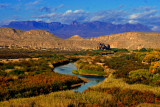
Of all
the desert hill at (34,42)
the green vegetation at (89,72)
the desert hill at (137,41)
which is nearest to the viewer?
the green vegetation at (89,72)

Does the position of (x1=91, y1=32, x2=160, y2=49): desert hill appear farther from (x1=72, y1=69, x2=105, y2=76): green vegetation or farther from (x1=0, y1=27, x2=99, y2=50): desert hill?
(x1=72, y1=69, x2=105, y2=76): green vegetation

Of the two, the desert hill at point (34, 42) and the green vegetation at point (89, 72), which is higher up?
the desert hill at point (34, 42)

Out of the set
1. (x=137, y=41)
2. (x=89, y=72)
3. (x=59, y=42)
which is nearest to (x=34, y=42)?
(x=59, y=42)

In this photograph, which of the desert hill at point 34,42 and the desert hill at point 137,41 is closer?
the desert hill at point 34,42

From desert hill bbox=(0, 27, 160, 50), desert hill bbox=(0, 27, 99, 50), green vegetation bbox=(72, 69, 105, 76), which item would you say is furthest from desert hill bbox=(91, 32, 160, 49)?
green vegetation bbox=(72, 69, 105, 76)

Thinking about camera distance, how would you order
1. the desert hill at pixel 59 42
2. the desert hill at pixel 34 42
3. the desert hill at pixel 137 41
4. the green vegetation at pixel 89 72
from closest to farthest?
the green vegetation at pixel 89 72 → the desert hill at pixel 34 42 → the desert hill at pixel 59 42 → the desert hill at pixel 137 41

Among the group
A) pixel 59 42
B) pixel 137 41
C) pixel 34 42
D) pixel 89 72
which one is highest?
pixel 137 41

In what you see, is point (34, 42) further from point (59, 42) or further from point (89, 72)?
point (89, 72)

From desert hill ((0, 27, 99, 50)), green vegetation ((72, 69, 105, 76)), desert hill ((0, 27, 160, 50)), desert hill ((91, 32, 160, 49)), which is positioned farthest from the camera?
desert hill ((91, 32, 160, 49))

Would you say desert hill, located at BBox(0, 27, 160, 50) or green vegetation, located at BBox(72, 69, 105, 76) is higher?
desert hill, located at BBox(0, 27, 160, 50)

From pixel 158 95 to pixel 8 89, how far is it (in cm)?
1357

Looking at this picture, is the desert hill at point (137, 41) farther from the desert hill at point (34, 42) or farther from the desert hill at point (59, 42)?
the desert hill at point (34, 42)

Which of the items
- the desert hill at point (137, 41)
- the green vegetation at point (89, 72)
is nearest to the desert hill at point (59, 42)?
the desert hill at point (137, 41)

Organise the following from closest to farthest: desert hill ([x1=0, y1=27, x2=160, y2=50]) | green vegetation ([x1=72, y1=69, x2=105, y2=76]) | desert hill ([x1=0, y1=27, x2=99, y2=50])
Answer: green vegetation ([x1=72, y1=69, x2=105, y2=76]), desert hill ([x1=0, y1=27, x2=99, y2=50]), desert hill ([x1=0, y1=27, x2=160, y2=50])
